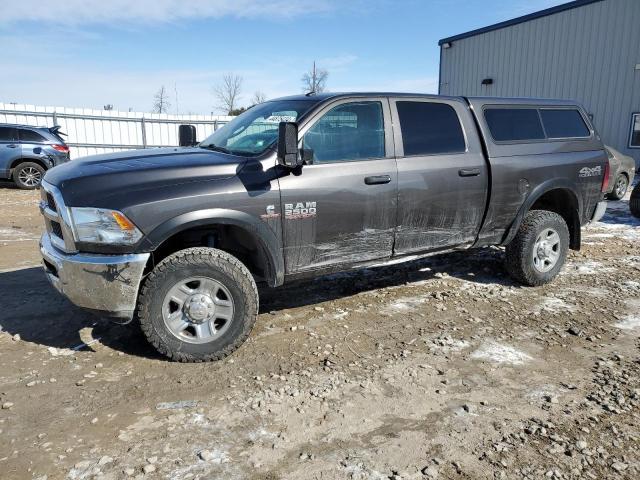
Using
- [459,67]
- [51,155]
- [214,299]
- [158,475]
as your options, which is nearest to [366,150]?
[214,299]

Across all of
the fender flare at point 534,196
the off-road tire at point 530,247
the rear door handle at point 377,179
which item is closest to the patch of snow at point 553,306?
the off-road tire at point 530,247

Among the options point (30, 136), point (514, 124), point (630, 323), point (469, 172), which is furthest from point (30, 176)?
point (630, 323)

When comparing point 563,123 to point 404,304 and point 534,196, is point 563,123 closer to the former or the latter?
point 534,196

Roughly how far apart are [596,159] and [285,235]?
3.99m

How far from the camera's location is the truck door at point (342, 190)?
12.9 feet

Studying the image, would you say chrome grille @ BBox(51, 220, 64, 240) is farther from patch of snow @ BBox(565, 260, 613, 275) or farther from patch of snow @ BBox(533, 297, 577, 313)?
patch of snow @ BBox(565, 260, 613, 275)

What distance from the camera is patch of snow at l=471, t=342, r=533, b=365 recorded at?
3.79m

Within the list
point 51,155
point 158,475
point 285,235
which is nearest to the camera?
point 158,475

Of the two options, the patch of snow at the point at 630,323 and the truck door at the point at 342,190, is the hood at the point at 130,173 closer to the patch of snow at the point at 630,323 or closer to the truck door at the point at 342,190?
the truck door at the point at 342,190

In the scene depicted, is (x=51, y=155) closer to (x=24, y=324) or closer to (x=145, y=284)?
(x=24, y=324)

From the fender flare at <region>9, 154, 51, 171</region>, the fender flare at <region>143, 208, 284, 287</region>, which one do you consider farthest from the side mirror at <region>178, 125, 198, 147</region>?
the fender flare at <region>9, 154, 51, 171</region>

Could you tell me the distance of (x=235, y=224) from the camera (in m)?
3.65

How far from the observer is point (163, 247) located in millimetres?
3908

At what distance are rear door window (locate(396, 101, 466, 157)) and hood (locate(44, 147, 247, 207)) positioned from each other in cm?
157
